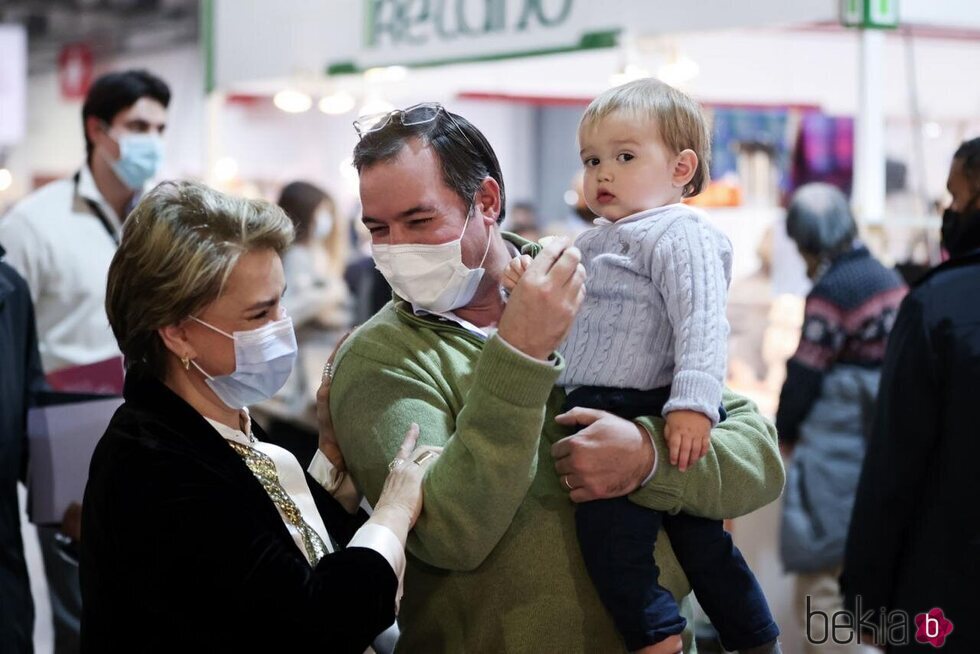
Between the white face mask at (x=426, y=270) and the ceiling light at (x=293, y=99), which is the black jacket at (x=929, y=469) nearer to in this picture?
the white face mask at (x=426, y=270)

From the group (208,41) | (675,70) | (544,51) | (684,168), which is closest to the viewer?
(684,168)

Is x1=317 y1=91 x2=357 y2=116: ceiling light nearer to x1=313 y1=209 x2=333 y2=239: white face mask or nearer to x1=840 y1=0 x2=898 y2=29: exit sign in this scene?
x1=313 y1=209 x2=333 y2=239: white face mask

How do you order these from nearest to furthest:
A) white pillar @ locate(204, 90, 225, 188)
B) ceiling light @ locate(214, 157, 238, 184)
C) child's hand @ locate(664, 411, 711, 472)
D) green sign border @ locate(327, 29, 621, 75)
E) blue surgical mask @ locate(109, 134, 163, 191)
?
1. child's hand @ locate(664, 411, 711, 472)
2. blue surgical mask @ locate(109, 134, 163, 191)
3. green sign border @ locate(327, 29, 621, 75)
4. white pillar @ locate(204, 90, 225, 188)
5. ceiling light @ locate(214, 157, 238, 184)

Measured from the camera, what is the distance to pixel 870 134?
14.7 feet

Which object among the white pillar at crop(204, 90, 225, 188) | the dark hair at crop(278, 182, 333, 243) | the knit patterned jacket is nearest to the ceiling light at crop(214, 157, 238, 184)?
the white pillar at crop(204, 90, 225, 188)

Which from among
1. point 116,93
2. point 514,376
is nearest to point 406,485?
point 514,376

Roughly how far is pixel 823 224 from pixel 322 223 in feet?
7.85

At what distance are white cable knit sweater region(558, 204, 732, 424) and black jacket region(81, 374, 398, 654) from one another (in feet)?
1.64

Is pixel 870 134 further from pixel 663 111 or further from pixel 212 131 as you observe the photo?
pixel 212 131

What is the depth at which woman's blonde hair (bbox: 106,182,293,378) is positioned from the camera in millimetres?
1724

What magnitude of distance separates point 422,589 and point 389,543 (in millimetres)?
225

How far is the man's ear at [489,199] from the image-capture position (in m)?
2.00

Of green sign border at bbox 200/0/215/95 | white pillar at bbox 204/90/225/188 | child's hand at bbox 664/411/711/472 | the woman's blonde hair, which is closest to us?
the woman's blonde hair

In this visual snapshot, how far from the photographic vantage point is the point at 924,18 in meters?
4.21
